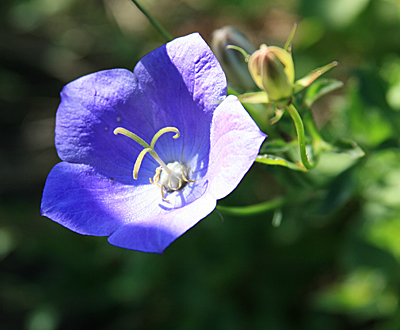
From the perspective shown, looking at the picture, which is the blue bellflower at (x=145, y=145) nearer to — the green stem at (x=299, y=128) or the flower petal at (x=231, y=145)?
the flower petal at (x=231, y=145)

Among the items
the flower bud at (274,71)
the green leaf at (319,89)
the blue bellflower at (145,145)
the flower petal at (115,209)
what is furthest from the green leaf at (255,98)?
the flower petal at (115,209)

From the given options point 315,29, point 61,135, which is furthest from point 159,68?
point 315,29

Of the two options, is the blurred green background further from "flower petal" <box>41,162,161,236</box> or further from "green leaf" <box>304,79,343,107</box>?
"flower petal" <box>41,162,161,236</box>

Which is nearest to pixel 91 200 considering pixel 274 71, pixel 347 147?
pixel 274 71

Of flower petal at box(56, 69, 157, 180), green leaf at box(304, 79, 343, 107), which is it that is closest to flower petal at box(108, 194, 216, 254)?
flower petal at box(56, 69, 157, 180)

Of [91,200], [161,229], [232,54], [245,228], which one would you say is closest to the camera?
[161,229]

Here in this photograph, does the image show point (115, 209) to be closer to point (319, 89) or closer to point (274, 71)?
point (274, 71)
